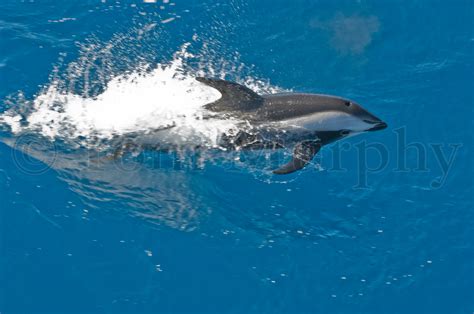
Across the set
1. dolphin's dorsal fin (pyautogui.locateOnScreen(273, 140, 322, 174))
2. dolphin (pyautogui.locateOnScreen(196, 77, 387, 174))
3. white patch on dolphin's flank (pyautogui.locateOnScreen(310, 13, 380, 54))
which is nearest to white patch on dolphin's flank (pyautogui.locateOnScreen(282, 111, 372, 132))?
dolphin (pyautogui.locateOnScreen(196, 77, 387, 174))

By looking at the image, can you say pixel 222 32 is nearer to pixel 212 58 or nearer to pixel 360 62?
pixel 212 58

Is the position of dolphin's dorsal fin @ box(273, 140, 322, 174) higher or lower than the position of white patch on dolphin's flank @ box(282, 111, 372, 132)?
lower

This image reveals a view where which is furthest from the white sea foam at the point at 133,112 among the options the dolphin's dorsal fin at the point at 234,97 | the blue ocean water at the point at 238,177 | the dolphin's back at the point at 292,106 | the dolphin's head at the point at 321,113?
the dolphin's head at the point at 321,113

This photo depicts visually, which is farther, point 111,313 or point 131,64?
point 131,64

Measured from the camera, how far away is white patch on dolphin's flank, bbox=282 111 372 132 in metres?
9.73

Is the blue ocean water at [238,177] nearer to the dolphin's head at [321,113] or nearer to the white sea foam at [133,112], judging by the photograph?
the white sea foam at [133,112]

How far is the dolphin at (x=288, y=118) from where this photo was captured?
9.52 metres

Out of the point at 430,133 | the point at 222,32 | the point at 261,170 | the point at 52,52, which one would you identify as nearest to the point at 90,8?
the point at 52,52

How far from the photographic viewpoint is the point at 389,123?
1123 centimetres

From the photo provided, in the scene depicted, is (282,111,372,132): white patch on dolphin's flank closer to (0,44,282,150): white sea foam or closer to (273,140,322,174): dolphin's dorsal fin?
(273,140,322,174): dolphin's dorsal fin

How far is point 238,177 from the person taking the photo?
10227mm

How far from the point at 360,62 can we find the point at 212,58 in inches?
119

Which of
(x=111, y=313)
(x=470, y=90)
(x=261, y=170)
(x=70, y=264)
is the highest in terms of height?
(x=470, y=90)

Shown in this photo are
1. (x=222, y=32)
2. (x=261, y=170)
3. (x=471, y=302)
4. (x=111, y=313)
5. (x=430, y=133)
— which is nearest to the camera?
(x=111, y=313)
